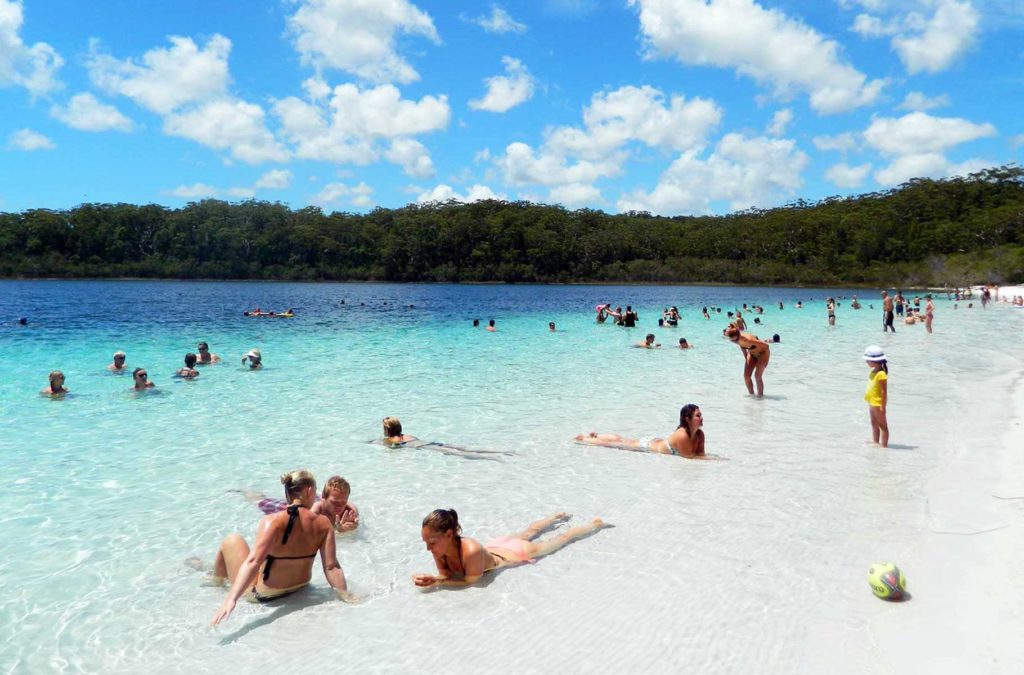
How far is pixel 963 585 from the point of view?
5543mm

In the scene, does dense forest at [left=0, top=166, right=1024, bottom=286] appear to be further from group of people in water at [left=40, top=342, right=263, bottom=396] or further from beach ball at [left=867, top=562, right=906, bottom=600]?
beach ball at [left=867, top=562, right=906, bottom=600]

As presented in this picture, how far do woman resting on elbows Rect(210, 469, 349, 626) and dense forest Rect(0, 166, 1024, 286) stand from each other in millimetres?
107329

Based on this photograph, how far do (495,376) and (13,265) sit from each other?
430 ft

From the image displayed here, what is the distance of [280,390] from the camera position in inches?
639

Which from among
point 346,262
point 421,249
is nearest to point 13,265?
point 346,262

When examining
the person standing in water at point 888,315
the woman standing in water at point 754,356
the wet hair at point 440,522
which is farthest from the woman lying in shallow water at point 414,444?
the person standing in water at point 888,315

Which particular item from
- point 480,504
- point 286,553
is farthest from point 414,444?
point 286,553

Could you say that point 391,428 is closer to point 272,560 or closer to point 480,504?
point 480,504

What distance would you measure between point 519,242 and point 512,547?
440ft

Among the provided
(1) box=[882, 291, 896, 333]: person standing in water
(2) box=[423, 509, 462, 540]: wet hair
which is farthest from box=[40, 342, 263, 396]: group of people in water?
(1) box=[882, 291, 896, 333]: person standing in water

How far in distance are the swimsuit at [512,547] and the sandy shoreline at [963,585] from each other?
2.89 meters

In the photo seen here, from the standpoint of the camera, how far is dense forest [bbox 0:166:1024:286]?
11094 cm

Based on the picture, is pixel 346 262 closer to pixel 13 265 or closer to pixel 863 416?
pixel 13 265

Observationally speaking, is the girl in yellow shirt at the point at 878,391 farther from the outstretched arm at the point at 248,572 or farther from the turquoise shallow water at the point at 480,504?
the outstretched arm at the point at 248,572
